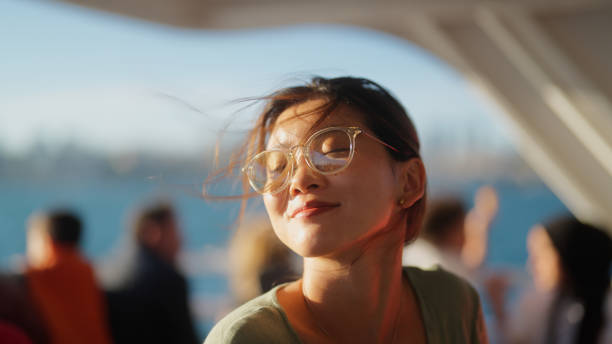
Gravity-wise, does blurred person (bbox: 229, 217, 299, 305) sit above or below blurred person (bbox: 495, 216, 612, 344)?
below

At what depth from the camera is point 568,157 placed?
2.94 m

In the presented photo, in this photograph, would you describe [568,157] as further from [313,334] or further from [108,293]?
[313,334]

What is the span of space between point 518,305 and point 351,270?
4.81ft

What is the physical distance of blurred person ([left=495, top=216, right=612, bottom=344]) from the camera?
1.62m

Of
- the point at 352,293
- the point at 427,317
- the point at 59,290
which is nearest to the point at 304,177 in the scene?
the point at 352,293

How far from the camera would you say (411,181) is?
2.22ft

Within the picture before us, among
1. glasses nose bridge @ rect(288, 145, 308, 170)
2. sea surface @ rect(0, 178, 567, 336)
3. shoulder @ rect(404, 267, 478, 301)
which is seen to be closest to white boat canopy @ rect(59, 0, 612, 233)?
shoulder @ rect(404, 267, 478, 301)

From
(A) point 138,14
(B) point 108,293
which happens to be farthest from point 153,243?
(A) point 138,14

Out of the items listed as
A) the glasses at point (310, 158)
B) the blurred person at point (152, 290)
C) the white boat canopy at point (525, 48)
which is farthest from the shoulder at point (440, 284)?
the white boat canopy at point (525, 48)

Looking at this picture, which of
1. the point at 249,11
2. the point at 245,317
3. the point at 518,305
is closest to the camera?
the point at 245,317

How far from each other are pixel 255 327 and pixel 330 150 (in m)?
0.21

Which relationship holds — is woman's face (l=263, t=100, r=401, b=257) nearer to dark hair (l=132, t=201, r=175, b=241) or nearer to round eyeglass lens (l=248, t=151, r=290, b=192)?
round eyeglass lens (l=248, t=151, r=290, b=192)

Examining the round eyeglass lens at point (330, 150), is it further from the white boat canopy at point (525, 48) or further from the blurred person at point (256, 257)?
the white boat canopy at point (525, 48)

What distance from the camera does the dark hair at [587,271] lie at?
5.31 feet
